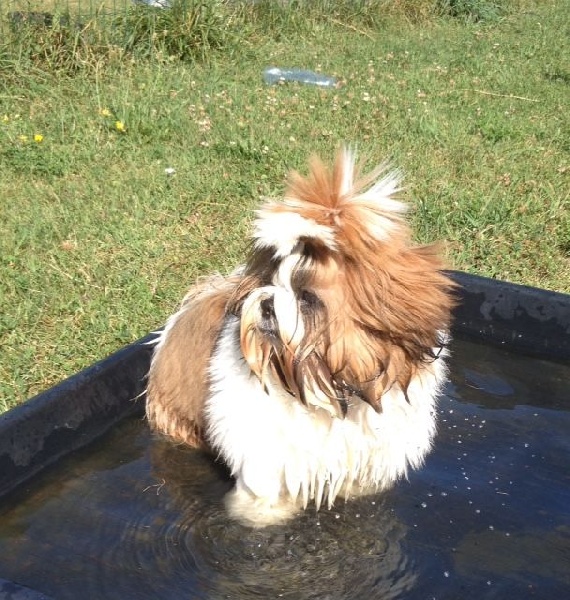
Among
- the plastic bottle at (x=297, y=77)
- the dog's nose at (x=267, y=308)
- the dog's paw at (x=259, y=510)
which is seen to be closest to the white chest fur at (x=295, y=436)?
the dog's paw at (x=259, y=510)

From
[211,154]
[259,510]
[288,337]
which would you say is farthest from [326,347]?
[211,154]

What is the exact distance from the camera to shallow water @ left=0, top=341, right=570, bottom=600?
2.96 metres

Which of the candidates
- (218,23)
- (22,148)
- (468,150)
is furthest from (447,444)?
(218,23)

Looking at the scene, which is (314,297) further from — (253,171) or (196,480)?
(253,171)

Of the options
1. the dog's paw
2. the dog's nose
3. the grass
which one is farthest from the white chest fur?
Result: the grass

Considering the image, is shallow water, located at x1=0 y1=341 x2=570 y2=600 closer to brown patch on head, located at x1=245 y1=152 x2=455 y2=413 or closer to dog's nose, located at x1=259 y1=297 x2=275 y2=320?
brown patch on head, located at x1=245 y1=152 x2=455 y2=413

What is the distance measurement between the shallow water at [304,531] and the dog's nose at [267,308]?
98 centimetres

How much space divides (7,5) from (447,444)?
5795 millimetres

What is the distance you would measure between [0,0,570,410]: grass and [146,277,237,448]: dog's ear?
29.1 inches

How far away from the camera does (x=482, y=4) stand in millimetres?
11211

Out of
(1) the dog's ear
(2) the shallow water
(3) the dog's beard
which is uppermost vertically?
(3) the dog's beard

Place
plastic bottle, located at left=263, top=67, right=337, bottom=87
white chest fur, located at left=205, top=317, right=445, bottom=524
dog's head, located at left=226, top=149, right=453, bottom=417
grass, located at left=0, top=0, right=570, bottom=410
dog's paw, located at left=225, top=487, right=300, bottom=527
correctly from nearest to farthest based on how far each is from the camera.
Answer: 1. dog's head, located at left=226, top=149, right=453, bottom=417
2. white chest fur, located at left=205, top=317, right=445, bottom=524
3. dog's paw, located at left=225, top=487, right=300, bottom=527
4. grass, located at left=0, top=0, right=570, bottom=410
5. plastic bottle, located at left=263, top=67, right=337, bottom=87

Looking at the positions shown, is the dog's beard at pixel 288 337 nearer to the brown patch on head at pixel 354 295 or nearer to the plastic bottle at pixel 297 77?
the brown patch on head at pixel 354 295

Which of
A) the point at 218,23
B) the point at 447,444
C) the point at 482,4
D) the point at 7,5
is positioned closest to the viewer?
the point at 447,444
